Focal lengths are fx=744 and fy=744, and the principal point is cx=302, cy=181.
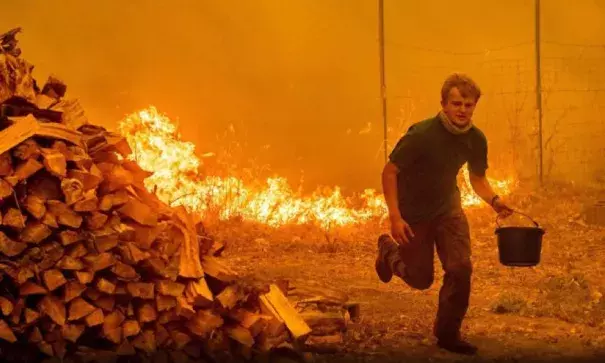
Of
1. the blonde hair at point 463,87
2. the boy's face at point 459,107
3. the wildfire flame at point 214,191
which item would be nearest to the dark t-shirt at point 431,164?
the boy's face at point 459,107

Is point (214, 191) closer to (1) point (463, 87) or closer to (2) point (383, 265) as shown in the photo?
(2) point (383, 265)

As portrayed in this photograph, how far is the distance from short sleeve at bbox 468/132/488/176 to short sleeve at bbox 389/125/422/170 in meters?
0.46

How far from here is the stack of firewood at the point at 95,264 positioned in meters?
4.31

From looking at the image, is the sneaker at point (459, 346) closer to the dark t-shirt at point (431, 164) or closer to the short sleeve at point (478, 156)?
the dark t-shirt at point (431, 164)

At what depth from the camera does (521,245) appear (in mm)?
5332

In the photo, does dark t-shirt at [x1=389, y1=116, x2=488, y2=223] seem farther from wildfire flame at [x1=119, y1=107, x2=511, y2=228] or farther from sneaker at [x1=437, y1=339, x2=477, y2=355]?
wildfire flame at [x1=119, y1=107, x2=511, y2=228]

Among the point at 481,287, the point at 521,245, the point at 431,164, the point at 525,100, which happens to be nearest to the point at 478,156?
the point at 431,164

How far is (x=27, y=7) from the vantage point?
11.6m

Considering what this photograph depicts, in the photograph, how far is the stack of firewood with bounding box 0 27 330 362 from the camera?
4.31 m

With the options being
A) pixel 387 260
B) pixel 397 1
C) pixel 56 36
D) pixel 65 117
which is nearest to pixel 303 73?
pixel 397 1

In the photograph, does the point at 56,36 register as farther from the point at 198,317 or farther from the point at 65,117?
the point at 198,317

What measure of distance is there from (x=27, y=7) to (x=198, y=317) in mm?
8583

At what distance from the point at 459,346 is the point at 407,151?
1.41 meters

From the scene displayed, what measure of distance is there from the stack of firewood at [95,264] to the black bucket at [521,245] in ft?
5.14
